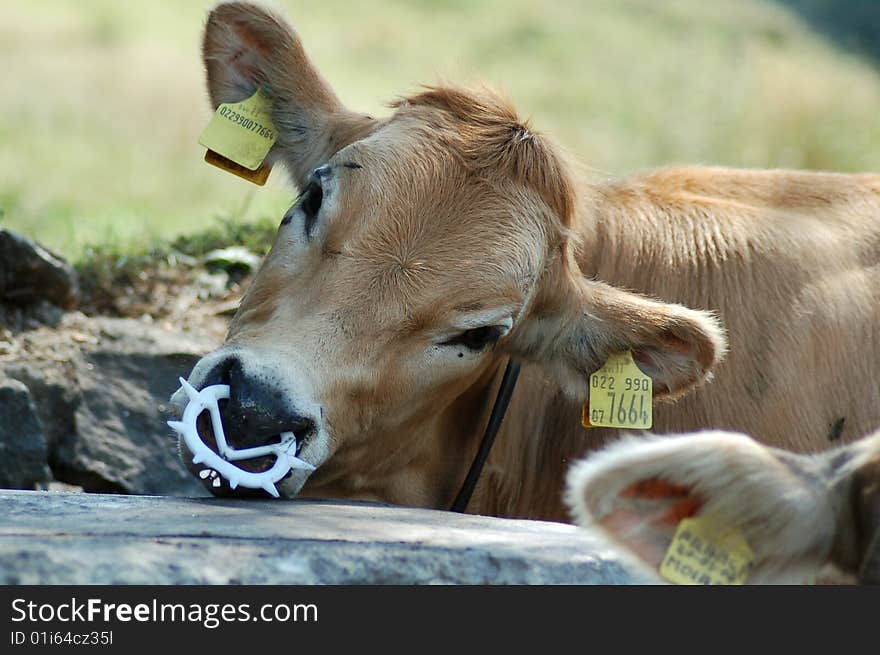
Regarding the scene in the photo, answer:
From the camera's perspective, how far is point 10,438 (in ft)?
17.7

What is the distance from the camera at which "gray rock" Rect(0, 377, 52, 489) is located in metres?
5.39

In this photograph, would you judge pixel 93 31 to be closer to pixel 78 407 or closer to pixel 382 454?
pixel 78 407

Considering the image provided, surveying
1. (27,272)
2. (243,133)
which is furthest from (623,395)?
(27,272)

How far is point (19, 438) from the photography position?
17.7 ft

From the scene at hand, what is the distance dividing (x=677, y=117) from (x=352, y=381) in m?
13.6

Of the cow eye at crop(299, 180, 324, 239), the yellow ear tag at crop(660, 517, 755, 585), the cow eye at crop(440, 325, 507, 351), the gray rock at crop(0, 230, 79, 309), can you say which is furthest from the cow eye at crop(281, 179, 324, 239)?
the yellow ear tag at crop(660, 517, 755, 585)

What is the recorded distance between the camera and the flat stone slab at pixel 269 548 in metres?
2.93

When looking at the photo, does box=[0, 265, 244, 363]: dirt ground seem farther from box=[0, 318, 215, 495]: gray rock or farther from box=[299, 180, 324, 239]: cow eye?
box=[299, 180, 324, 239]: cow eye

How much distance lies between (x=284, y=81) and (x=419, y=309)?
153cm

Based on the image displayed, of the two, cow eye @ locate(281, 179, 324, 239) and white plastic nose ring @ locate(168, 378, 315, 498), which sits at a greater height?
cow eye @ locate(281, 179, 324, 239)

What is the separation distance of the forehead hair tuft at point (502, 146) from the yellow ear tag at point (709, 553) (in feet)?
7.13

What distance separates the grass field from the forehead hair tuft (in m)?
3.91

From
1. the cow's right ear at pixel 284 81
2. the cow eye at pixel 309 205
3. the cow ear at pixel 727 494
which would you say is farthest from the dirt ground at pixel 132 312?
the cow ear at pixel 727 494
